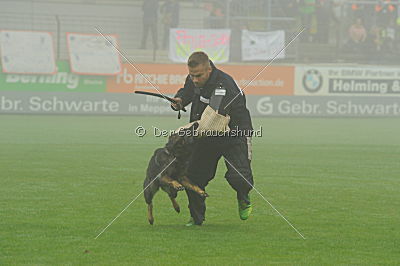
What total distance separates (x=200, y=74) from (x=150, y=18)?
77.0 ft

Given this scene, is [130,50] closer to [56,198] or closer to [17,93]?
[17,93]

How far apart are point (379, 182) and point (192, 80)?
17.1 feet

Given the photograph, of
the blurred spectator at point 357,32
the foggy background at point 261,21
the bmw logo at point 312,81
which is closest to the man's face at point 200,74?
the bmw logo at point 312,81

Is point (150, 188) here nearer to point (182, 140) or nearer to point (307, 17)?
point (182, 140)

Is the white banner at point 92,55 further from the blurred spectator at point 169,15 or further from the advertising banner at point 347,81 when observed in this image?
the advertising banner at point 347,81

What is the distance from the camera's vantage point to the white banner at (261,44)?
32.1 meters

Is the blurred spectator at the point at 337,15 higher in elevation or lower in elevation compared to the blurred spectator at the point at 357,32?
higher

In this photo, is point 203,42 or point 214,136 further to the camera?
point 203,42

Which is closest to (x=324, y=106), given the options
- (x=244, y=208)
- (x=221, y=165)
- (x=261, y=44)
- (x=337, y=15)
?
(x=261, y=44)

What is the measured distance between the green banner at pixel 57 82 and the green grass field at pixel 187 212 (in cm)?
755

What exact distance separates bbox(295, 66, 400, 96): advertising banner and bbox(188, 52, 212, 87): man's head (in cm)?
2153

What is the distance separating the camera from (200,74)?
8.78 metres

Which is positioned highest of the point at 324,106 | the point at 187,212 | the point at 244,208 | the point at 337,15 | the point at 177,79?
the point at 337,15

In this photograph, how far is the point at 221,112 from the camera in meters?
8.77
